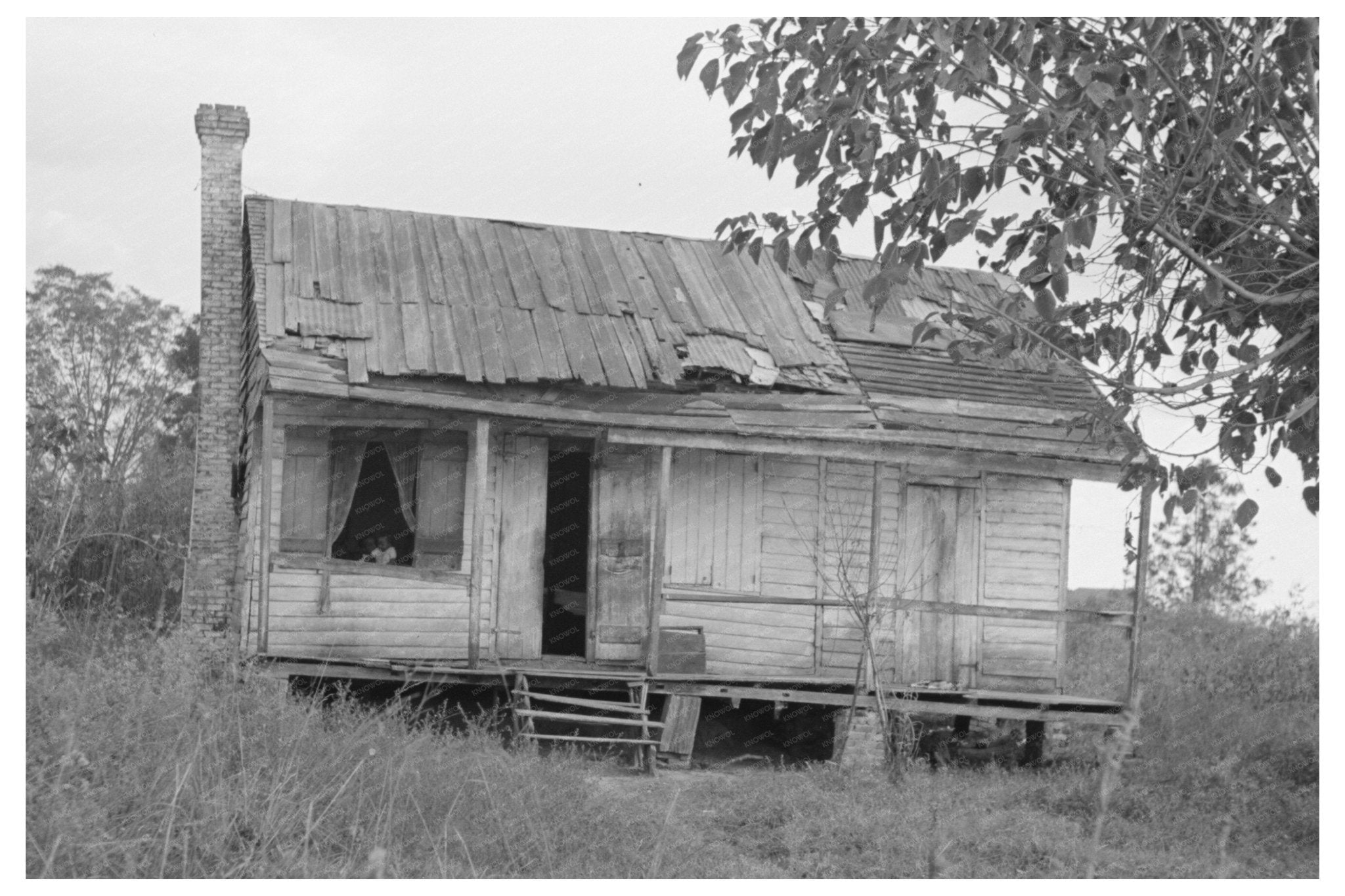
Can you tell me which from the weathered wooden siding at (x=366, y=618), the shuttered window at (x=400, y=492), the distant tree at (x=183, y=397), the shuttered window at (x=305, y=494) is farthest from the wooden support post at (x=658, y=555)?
the distant tree at (x=183, y=397)

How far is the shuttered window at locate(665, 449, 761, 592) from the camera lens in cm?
1359

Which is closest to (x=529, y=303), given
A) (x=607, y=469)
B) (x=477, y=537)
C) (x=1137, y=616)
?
(x=607, y=469)

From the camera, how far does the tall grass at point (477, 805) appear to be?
6.95 m

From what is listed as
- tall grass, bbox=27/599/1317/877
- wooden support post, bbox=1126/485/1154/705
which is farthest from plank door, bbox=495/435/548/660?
wooden support post, bbox=1126/485/1154/705

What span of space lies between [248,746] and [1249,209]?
714cm

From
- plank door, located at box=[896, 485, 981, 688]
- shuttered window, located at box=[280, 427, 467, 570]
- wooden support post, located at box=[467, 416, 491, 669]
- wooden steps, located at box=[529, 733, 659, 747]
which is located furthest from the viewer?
plank door, located at box=[896, 485, 981, 688]

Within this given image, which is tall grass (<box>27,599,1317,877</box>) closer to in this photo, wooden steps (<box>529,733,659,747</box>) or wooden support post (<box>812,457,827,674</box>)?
wooden steps (<box>529,733,659,747</box>)

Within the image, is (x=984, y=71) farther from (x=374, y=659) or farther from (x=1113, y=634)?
(x=1113, y=634)

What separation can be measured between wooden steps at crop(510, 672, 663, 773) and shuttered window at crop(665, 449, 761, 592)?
4.83 ft

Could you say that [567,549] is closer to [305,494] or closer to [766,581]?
[766,581]

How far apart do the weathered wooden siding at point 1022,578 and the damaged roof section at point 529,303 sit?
2333mm

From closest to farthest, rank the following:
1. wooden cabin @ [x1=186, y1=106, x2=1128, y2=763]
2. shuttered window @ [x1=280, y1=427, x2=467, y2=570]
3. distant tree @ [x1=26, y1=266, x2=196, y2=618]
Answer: wooden cabin @ [x1=186, y1=106, x2=1128, y2=763] < shuttered window @ [x1=280, y1=427, x2=467, y2=570] < distant tree @ [x1=26, y1=266, x2=196, y2=618]

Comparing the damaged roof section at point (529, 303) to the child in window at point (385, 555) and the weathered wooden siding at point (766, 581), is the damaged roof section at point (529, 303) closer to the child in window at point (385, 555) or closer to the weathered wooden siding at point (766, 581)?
the weathered wooden siding at point (766, 581)

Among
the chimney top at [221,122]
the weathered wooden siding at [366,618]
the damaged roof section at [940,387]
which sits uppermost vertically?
the chimney top at [221,122]
